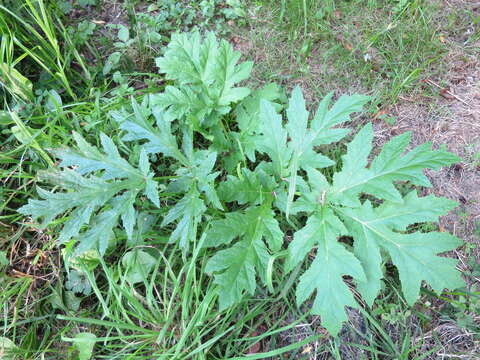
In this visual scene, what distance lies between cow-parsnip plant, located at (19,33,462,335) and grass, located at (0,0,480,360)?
27 centimetres

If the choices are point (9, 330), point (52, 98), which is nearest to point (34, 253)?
point (9, 330)

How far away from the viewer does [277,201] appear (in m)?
2.04

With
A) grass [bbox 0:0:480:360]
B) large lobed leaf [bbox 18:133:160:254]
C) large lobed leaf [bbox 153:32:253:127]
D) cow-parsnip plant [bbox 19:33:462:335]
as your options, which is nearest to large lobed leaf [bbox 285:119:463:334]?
cow-parsnip plant [bbox 19:33:462:335]

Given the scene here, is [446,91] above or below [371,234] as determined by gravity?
above

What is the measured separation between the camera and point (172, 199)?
2.27 metres

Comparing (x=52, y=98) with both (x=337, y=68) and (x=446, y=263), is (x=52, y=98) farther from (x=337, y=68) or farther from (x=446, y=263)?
(x=446, y=263)

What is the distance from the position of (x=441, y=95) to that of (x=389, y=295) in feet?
4.52

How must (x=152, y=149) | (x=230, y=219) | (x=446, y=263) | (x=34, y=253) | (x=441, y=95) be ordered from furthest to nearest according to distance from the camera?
1. (x=441, y=95)
2. (x=34, y=253)
3. (x=152, y=149)
4. (x=230, y=219)
5. (x=446, y=263)

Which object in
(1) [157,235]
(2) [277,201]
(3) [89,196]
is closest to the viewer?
(3) [89,196]

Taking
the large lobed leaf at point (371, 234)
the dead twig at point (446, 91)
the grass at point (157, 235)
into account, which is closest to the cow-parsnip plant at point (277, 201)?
the large lobed leaf at point (371, 234)

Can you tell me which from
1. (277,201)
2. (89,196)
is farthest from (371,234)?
(89,196)

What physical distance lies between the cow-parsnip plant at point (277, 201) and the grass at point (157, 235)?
0.27 meters

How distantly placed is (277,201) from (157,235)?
73 cm

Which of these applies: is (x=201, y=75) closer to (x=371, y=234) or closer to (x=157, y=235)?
(x=157, y=235)
